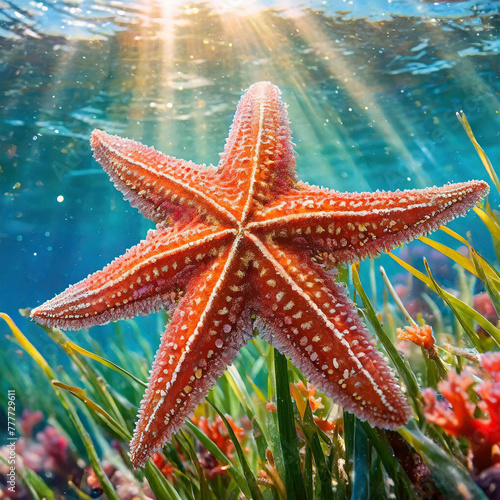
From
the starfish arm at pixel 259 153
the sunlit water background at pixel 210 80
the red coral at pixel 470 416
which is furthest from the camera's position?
the sunlit water background at pixel 210 80

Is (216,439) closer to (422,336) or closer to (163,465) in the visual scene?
(163,465)

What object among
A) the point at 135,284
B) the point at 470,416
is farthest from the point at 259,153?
the point at 470,416

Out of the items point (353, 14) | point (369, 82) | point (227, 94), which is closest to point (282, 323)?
point (353, 14)

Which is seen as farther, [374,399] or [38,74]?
[38,74]

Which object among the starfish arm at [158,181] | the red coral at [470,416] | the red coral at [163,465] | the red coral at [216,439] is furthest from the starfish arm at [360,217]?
the red coral at [163,465]

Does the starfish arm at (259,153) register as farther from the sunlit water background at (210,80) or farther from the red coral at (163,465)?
the sunlit water background at (210,80)

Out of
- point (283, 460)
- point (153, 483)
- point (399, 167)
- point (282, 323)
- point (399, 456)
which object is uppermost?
point (282, 323)

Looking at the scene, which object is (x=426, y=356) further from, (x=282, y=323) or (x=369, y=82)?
(x=369, y=82)
